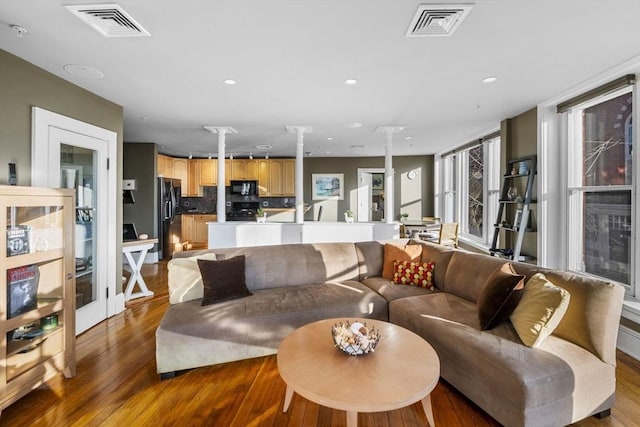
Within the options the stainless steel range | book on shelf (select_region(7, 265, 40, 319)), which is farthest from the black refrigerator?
book on shelf (select_region(7, 265, 40, 319))

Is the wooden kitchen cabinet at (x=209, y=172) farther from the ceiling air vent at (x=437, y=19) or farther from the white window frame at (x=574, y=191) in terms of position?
the white window frame at (x=574, y=191)

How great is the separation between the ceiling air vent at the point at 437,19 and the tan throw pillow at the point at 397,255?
82.8 inches

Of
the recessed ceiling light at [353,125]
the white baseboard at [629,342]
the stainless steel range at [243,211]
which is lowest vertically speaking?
the white baseboard at [629,342]

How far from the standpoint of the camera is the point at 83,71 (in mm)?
2750

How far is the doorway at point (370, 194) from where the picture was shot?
8383 mm

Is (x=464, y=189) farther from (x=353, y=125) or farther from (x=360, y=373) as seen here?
(x=360, y=373)

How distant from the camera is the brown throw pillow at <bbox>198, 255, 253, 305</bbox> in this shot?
264cm

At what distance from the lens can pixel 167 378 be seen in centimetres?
227

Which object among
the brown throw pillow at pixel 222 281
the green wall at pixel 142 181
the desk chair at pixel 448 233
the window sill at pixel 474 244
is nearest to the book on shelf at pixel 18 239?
the brown throw pillow at pixel 222 281

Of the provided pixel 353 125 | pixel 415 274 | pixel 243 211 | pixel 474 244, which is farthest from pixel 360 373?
pixel 243 211

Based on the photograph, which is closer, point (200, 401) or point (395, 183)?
point (200, 401)

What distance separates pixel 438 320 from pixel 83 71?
3689mm

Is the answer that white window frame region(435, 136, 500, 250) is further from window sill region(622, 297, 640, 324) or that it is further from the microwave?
the microwave

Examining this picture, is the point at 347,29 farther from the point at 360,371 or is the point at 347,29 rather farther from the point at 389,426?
the point at 389,426
